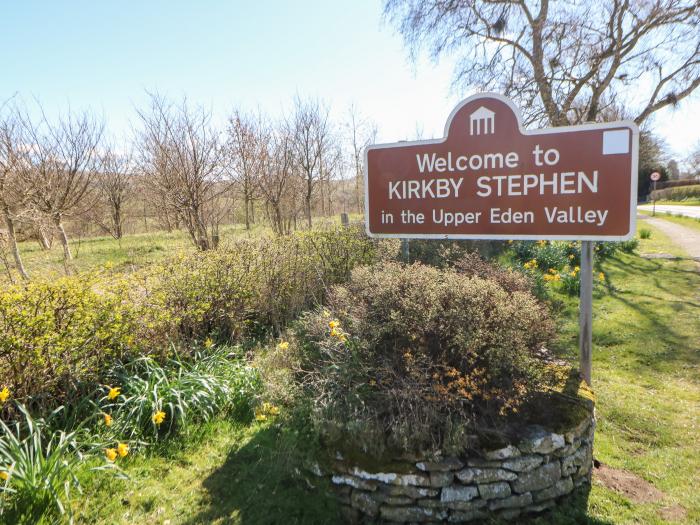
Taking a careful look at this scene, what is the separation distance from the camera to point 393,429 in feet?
7.66

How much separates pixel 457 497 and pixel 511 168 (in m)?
2.25

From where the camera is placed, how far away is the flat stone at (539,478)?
2.33 metres

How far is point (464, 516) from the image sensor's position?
7.52 ft

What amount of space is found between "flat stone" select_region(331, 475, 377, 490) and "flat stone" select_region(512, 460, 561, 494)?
0.82 m

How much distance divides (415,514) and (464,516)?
28 centimetres

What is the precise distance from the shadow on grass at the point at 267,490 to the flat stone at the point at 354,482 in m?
0.11

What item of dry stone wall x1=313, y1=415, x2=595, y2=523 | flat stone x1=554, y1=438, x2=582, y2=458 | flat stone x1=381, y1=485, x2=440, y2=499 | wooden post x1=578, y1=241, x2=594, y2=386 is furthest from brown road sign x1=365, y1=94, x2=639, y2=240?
flat stone x1=381, y1=485, x2=440, y2=499

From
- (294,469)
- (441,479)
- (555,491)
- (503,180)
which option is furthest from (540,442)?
(503,180)

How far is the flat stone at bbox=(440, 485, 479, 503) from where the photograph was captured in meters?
2.27

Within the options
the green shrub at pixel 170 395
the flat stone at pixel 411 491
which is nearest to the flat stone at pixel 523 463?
the flat stone at pixel 411 491

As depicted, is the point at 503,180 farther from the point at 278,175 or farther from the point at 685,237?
the point at 685,237

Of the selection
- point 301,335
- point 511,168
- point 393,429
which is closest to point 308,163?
point 301,335

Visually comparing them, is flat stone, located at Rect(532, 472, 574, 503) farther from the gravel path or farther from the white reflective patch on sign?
the gravel path

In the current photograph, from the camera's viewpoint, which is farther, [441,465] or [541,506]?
[541,506]
